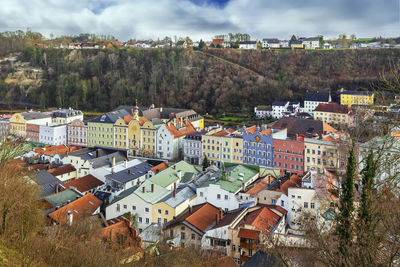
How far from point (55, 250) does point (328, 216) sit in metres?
11.9

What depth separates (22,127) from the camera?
4244 cm

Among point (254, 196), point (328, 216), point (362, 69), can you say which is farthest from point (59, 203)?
point (362, 69)

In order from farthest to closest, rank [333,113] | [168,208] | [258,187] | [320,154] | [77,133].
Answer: [333,113]
[77,133]
[320,154]
[258,187]
[168,208]

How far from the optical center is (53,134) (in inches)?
1608

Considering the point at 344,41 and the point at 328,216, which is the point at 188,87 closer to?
the point at 344,41

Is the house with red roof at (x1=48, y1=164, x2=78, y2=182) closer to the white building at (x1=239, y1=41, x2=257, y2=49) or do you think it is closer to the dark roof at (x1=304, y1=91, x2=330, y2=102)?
the dark roof at (x1=304, y1=91, x2=330, y2=102)

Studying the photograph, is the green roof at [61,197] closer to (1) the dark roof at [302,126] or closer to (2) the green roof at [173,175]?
(2) the green roof at [173,175]

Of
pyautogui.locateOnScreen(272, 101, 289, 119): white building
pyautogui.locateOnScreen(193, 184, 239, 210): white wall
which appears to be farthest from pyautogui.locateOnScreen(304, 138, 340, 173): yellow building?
pyautogui.locateOnScreen(272, 101, 289, 119): white building

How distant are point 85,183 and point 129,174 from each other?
3.03 m

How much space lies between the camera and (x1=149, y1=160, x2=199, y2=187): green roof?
2309 cm

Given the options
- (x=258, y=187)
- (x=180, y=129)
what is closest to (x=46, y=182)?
(x=258, y=187)

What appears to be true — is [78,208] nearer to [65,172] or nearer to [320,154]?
[65,172]

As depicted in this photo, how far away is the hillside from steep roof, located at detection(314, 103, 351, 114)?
37.2 ft

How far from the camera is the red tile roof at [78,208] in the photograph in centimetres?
1761
